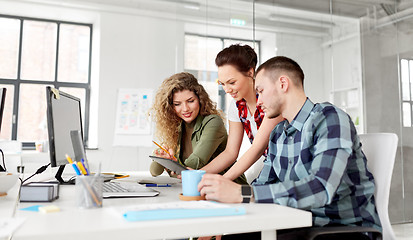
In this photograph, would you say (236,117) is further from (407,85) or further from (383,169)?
(407,85)

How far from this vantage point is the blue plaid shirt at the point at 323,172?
0.99 meters

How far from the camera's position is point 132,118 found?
4898 mm

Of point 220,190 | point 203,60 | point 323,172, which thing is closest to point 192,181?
point 220,190

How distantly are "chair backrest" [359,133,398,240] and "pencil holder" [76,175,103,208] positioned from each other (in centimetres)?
90

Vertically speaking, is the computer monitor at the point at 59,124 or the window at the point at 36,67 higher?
the window at the point at 36,67

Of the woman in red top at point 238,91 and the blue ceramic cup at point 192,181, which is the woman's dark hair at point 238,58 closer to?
the woman in red top at point 238,91

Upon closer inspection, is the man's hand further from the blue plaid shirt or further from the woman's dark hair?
the woman's dark hair

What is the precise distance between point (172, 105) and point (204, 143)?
1.18 ft

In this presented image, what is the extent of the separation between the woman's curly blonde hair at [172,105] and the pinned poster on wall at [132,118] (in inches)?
110

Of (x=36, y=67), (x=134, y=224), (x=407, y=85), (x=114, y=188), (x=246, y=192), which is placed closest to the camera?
(x=134, y=224)

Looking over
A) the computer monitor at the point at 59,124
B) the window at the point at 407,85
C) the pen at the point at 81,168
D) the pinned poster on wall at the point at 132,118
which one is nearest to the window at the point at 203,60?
the pinned poster on wall at the point at 132,118

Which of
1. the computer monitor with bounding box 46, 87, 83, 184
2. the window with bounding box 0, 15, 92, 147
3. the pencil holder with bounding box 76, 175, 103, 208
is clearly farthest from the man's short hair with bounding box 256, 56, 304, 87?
the window with bounding box 0, 15, 92, 147

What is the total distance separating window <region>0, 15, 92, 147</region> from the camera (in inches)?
199

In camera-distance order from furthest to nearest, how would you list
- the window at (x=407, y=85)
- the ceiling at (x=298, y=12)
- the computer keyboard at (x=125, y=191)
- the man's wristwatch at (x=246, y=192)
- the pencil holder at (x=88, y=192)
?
the ceiling at (x=298, y=12) < the window at (x=407, y=85) < the computer keyboard at (x=125, y=191) < the man's wristwatch at (x=246, y=192) < the pencil holder at (x=88, y=192)
